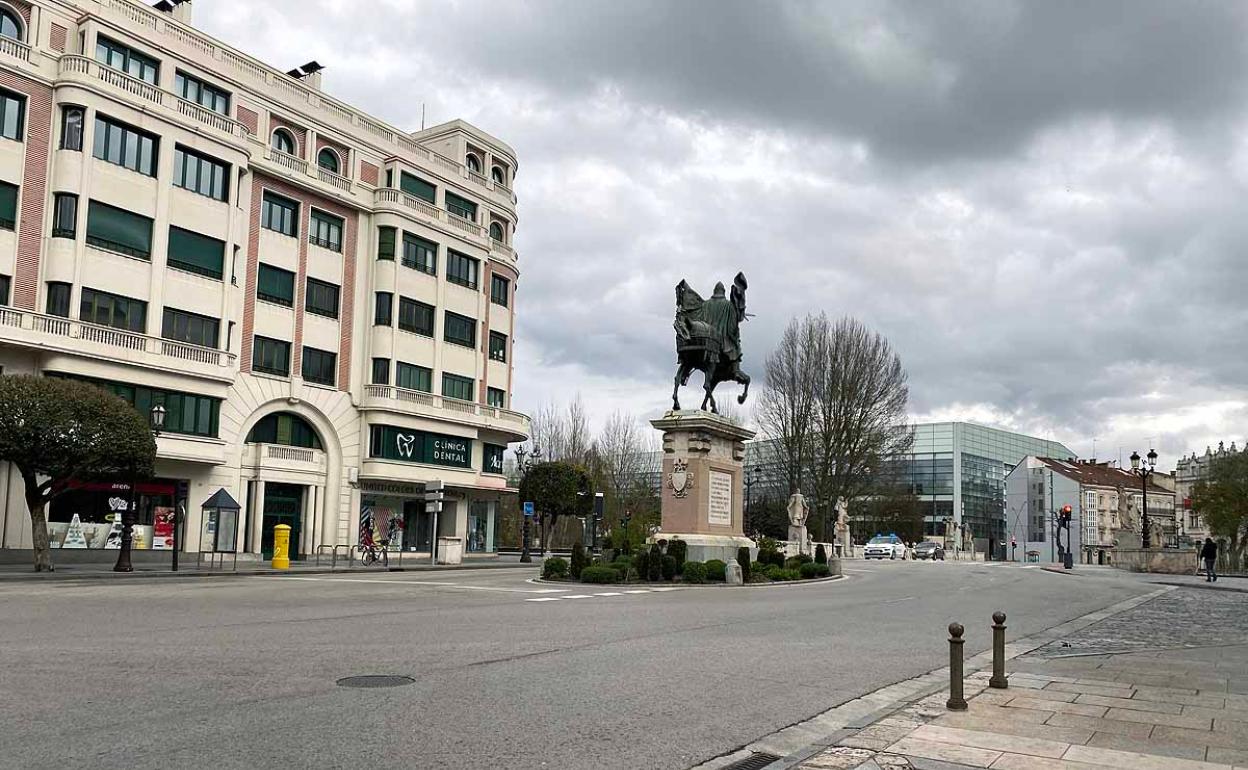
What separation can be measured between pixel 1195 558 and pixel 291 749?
53135 millimetres

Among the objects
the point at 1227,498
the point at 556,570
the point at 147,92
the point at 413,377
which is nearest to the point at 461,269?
the point at 413,377

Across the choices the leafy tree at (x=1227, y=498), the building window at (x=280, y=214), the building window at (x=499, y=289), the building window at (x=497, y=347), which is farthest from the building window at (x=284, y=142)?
the leafy tree at (x=1227, y=498)

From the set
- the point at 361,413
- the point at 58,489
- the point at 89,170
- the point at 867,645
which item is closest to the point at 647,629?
the point at 867,645

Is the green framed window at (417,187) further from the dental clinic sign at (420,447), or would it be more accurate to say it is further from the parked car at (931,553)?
the parked car at (931,553)

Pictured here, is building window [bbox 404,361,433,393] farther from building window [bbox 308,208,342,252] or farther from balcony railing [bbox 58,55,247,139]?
balcony railing [bbox 58,55,247,139]

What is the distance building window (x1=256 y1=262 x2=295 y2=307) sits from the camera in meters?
44.3

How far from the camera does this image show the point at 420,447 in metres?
51.1

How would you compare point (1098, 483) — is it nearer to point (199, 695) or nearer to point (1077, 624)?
point (1077, 624)

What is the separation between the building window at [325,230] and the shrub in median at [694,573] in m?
27.1

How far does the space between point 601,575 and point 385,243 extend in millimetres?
27859

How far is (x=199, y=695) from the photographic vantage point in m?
8.52

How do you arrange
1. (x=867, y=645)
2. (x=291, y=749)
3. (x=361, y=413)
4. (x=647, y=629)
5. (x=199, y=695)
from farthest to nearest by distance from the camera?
(x=361, y=413) < (x=647, y=629) < (x=867, y=645) < (x=199, y=695) < (x=291, y=749)

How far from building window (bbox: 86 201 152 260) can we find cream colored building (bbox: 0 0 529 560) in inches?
3.0

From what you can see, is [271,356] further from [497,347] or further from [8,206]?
[497,347]
